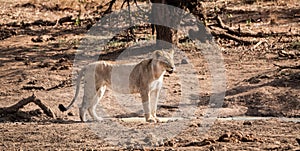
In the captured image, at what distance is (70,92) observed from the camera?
46.3ft

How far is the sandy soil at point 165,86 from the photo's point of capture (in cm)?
923

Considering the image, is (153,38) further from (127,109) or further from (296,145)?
(296,145)

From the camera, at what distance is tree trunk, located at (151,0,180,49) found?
627 inches

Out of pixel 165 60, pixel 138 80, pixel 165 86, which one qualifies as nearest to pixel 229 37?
pixel 165 86

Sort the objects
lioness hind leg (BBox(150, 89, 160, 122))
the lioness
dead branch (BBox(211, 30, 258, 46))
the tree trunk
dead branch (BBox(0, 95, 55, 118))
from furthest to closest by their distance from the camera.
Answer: dead branch (BBox(211, 30, 258, 46)) → the tree trunk → dead branch (BBox(0, 95, 55, 118)) → lioness hind leg (BBox(150, 89, 160, 122)) → the lioness

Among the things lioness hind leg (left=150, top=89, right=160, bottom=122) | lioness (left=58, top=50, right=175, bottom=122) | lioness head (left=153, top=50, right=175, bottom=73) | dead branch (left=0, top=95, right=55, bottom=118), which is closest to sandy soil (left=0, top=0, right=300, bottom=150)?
dead branch (left=0, top=95, right=55, bottom=118)

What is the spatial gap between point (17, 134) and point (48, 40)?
331 inches

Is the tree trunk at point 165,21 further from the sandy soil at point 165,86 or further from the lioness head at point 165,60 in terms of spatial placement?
the lioness head at point 165,60

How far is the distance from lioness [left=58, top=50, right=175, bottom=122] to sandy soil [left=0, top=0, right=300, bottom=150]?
1.40 feet

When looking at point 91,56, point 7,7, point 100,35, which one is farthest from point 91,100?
point 7,7

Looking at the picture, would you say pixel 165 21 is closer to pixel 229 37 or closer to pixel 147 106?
pixel 229 37

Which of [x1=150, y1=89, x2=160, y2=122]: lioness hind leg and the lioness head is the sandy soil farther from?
the lioness head

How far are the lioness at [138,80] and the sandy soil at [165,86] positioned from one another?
43cm

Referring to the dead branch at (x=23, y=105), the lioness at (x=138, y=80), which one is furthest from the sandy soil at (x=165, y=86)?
the lioness at (x=138, y=80)
